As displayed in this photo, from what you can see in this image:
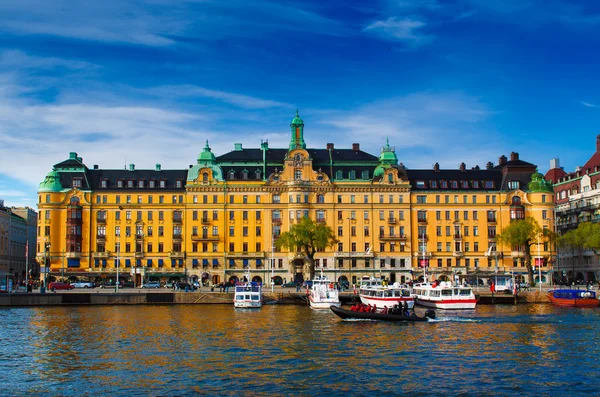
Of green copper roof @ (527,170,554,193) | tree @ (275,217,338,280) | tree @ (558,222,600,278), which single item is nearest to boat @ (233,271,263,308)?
tree @ (275,217,338,280)

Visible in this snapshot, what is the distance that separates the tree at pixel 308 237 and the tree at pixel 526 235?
3517 cm

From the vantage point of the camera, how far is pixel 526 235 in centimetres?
14988

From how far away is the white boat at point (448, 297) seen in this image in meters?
108

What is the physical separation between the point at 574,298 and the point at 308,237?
52051mm

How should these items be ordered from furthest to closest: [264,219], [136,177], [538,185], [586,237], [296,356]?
1. [136,177]
2. [538,185]
3. [264,219]
4. [586,237]
5. [296,356]

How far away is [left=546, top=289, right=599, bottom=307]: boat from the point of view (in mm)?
112750

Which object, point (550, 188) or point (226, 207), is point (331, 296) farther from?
point (550, 188)

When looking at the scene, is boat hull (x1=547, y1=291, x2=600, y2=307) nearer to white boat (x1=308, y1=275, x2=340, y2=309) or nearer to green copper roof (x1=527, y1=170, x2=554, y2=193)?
white boat (x1=308, y1=275, x2=340, y2=309)

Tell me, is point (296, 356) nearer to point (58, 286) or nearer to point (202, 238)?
point (58, 286)

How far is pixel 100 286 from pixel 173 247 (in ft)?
61.4

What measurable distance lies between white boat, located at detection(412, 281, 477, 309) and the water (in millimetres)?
13714

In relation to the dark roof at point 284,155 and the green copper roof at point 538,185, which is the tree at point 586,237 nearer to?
the green copper roof at point 538,185

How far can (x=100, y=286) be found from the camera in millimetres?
154375

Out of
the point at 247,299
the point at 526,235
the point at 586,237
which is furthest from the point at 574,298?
the point at 247,299
